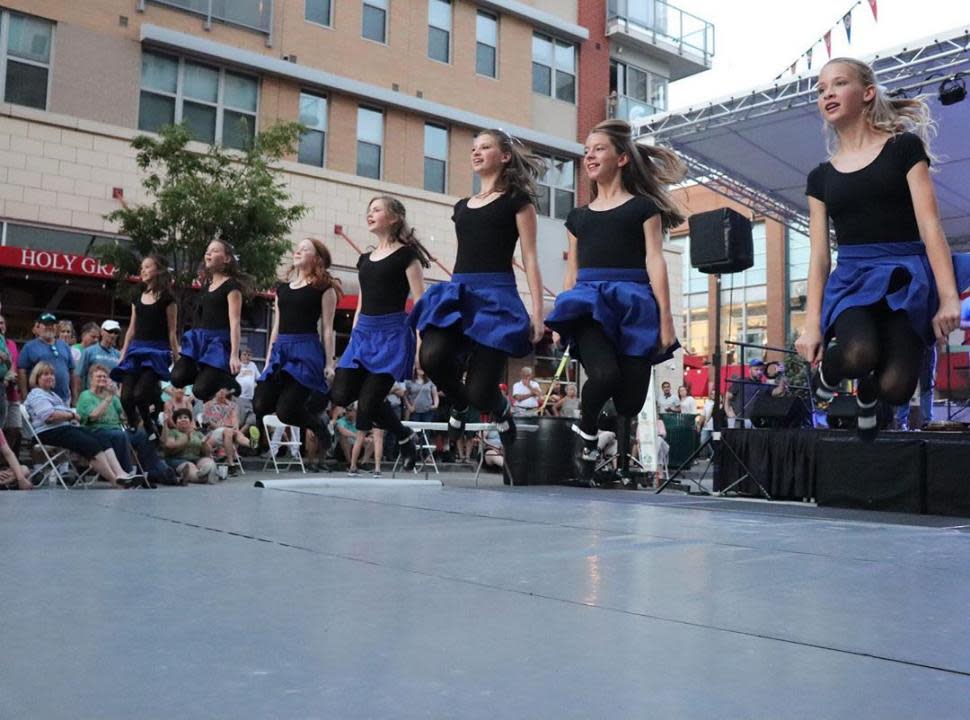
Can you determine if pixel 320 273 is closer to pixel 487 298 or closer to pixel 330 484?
pixel 330 484

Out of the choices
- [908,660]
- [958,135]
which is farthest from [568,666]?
[958,135]

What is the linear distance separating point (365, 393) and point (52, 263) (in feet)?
27.6

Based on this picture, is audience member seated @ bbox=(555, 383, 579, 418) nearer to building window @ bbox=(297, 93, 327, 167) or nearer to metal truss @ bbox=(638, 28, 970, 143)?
metal truss @ bbox=(638, 28, 970, 143)

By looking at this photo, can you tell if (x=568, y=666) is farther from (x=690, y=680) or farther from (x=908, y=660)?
(x=908, y=660)

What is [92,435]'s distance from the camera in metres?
7.61

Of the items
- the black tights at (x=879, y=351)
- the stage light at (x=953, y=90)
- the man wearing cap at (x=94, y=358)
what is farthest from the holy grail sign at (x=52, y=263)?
the black tights at (x=879, y=351)

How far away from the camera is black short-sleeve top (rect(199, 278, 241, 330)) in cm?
636

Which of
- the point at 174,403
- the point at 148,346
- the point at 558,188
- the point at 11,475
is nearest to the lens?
the point at 148,346

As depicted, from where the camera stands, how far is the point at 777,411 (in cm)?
885

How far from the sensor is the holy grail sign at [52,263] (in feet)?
38.5

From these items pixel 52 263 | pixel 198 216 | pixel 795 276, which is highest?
pixel 795 276

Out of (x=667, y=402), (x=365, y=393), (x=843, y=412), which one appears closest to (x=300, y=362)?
(x=365, y=393)

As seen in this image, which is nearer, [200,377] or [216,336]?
[200,377]

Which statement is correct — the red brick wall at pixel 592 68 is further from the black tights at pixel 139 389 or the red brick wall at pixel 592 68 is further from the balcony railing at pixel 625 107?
the black tights at pixel 139 389
